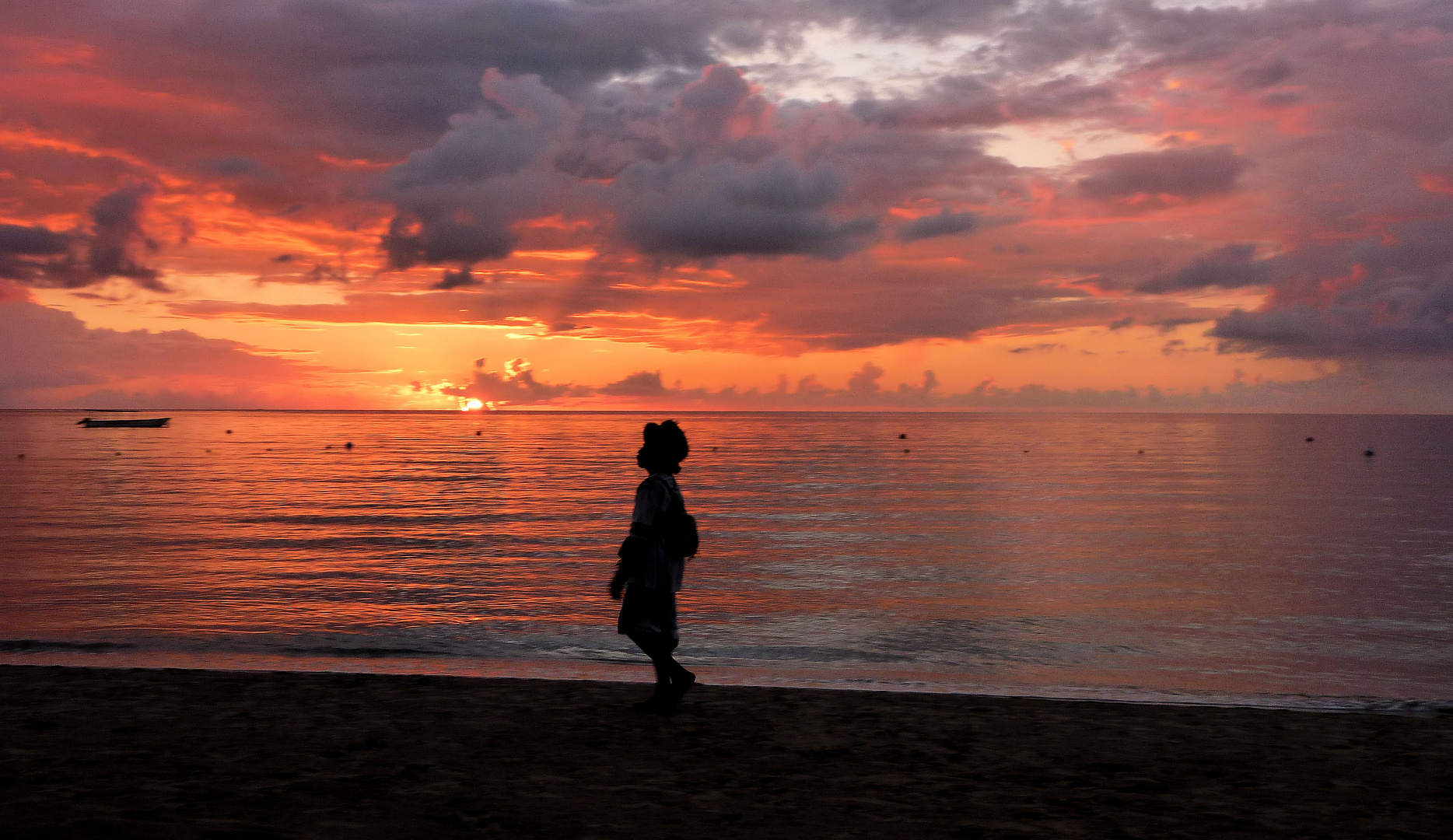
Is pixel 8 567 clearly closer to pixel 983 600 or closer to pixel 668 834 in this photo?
pixel 983 600

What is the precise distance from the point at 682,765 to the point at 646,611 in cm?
183

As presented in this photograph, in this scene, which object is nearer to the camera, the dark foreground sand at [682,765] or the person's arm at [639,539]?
the dark foreground sand at [682,765]

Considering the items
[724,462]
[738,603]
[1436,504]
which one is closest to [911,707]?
[738,603]

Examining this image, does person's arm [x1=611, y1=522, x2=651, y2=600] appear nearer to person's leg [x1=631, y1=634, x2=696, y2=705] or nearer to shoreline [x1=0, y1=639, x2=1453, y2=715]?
person's leg [x1=631, y1=634, x2=696, y2=705]

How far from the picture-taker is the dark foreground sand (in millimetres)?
5949

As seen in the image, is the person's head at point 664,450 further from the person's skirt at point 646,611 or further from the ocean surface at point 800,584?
A: the ocean surface at point 800,584

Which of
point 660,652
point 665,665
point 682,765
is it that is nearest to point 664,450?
point 660,652

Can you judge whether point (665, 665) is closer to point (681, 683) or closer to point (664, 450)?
point (681, 683)

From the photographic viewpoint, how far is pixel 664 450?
Answer: 336 inches

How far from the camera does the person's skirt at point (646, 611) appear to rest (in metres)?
8.57

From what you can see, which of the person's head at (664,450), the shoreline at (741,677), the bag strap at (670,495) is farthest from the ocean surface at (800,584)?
the person's head at (664,450)

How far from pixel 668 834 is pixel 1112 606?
54.2ft

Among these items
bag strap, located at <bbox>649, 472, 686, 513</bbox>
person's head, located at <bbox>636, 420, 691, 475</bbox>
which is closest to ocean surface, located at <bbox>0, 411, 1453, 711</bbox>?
bag strap, located at <bbox>649, 472, 686, 513</bbox>

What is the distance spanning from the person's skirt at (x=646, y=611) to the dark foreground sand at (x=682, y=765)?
29.1 inches
